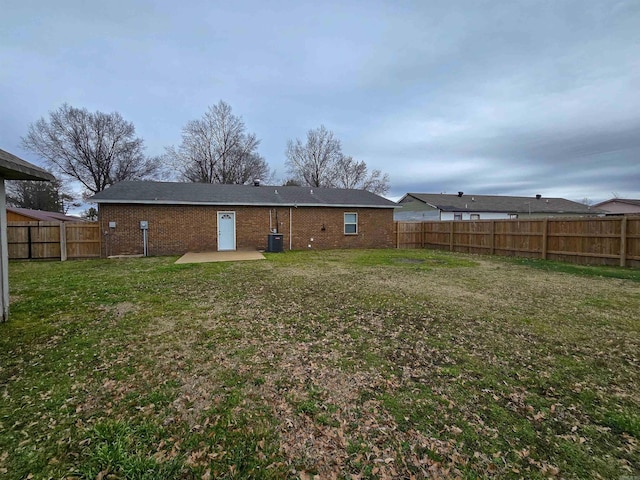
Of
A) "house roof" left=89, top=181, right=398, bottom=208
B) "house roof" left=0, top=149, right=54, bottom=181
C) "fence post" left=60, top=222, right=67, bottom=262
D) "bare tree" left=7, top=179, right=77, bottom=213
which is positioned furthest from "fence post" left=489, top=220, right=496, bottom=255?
"bare tree" left=7, top=179, right=77, bottom=213

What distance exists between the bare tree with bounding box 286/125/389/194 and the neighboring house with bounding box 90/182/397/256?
1605 cm

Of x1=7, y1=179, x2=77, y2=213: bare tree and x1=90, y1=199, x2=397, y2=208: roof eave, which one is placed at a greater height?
x1=7, y1=179, x2=77, y2=213: bare tree

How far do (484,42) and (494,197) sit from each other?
24004 mm

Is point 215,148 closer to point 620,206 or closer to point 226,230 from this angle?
point 226,230

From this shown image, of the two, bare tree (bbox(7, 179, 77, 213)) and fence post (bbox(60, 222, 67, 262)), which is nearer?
fence post (bbox(60, 222, 67, 262))

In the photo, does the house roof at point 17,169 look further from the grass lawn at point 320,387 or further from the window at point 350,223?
the window at point 350,223

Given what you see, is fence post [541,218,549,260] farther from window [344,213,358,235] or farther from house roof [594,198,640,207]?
house roof [594,198,640,207]

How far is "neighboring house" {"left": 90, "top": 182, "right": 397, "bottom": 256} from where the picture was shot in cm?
1334

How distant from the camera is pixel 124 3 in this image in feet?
29.4

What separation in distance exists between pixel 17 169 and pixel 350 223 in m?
14.3

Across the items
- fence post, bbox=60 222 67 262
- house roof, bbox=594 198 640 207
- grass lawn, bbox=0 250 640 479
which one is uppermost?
house roof, bbox=594 198 640 207

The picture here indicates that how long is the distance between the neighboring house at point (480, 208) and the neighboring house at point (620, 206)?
3.57 metres

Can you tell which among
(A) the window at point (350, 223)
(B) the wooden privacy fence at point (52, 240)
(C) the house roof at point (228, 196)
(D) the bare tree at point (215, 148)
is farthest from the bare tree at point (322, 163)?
(B) the wooden privacy fence at point (52, 240)

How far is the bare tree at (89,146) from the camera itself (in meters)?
24.6
